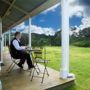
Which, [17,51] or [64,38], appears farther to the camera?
[17,51]

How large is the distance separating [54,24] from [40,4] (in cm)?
1346

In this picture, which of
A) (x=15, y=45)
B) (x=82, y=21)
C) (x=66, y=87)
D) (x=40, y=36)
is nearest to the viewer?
(x=66, y=87)

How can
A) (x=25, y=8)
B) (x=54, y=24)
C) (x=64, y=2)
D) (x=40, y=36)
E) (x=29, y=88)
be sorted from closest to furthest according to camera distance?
(x=29, y=88), (x=64, y=2), (x=25, y=8), (x=40, y=36), (x=54, y=24)

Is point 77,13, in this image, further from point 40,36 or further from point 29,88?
point 29,88

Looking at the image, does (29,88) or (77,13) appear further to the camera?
(77,13)

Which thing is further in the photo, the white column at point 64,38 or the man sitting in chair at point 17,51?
the man sitting in chair at point 17,51

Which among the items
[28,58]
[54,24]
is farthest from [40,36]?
[28,58]

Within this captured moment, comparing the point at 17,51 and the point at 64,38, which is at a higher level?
the point at 64,38

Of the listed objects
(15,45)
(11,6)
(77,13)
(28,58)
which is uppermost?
(77,13)

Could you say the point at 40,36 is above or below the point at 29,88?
above

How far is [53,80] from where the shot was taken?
4.79 metres

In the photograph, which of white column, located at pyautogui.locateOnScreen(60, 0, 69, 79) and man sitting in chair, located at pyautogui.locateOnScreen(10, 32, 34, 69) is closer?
white column, located at pyautogui.locateOnScreen(60, 0, 69, 79)

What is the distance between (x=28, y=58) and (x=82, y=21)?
12.6 m

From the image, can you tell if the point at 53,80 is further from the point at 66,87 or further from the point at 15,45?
the point at 15,45
